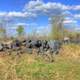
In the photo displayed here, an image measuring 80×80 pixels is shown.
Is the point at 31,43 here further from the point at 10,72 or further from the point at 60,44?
the point at 10,72

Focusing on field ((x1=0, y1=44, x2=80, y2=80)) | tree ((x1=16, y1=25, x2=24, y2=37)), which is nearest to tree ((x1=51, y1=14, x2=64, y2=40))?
tree ((x1=16, y1=25, x2=24, y2=37))

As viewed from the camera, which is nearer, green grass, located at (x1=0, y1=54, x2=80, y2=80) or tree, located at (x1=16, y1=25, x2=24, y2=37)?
green grass, located at (x1=0, y1=54, x2=80, y2=80)

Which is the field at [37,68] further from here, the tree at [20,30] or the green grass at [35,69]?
the tree at [20,30]

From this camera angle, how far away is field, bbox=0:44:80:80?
844cm

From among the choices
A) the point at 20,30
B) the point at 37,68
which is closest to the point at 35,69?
the point at 37,68

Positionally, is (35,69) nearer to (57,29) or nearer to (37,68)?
(37,68)

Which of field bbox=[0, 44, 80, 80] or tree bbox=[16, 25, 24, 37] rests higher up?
tree bbox=[16, 25, 24, 37]

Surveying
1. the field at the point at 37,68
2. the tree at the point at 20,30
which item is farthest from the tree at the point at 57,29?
the field at the point at 37,68

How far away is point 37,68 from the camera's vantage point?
29.9 ft

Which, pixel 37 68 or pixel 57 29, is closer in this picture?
pixel 37 68

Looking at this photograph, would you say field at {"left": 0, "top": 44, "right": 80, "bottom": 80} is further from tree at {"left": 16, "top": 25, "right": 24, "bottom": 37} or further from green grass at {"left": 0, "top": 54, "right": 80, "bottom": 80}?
tree at {"left": 16, "top": 25, "right": 24, "bottom": 37}

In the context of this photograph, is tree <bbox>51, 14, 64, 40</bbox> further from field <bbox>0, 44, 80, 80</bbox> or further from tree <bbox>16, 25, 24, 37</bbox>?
field <bbox>0, 44, 80, 80</bbox>

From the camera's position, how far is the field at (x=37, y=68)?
844 centimetres

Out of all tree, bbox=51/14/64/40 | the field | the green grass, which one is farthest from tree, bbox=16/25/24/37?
the green grass
